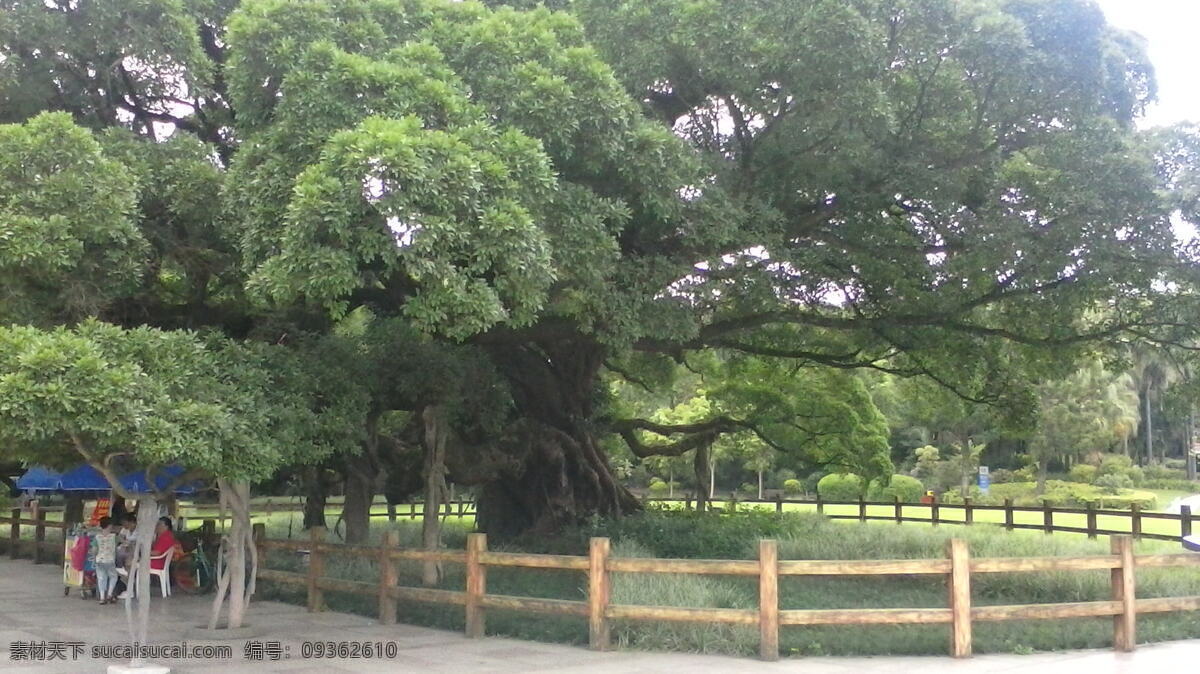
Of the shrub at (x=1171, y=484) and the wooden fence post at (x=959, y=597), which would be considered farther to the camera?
the shrub at (x=1171, y=484)

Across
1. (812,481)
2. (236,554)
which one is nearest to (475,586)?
(236,554)

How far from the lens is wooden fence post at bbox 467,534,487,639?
424 inches

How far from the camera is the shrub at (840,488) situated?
45000 mm

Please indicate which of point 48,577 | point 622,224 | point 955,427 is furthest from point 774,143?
point 955,427

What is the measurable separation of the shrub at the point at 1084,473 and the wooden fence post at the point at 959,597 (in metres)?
50.9

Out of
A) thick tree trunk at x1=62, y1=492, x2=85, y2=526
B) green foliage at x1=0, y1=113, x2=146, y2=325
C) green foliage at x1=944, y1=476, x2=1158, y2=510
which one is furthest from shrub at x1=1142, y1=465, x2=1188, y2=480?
green foliage at x1=0, y1=113, x2=146, y2=325

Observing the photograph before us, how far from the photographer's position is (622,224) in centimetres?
1046

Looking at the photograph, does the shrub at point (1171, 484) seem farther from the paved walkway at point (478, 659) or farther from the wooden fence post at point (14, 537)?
the wooden fence post at point (14, 537)

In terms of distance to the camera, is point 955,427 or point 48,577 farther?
point 955,427

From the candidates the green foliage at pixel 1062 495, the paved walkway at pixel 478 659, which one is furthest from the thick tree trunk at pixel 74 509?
the green foliage at pixel 1062 495

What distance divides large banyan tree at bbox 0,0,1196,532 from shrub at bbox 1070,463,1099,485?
142 feet

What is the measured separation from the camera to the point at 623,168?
10.4m

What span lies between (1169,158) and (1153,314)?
295 cm

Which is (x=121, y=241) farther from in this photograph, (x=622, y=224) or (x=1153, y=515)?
(x=1153, y=515)
